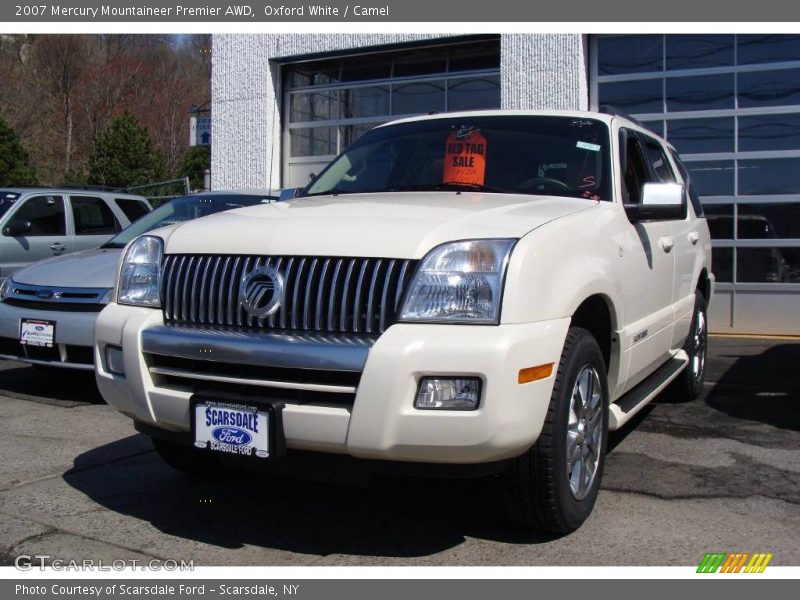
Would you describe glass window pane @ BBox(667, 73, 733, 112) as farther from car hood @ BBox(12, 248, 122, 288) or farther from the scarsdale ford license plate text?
the scarsdale ford license plate text

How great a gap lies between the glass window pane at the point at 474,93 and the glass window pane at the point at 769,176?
12.6 feet

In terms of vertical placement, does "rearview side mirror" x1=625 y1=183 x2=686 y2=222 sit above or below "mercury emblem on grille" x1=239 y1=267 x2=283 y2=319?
above

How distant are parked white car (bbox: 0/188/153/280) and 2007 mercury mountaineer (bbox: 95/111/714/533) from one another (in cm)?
580

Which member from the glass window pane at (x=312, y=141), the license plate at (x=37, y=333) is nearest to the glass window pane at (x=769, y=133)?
the glass window pane at (x=312, y=141)

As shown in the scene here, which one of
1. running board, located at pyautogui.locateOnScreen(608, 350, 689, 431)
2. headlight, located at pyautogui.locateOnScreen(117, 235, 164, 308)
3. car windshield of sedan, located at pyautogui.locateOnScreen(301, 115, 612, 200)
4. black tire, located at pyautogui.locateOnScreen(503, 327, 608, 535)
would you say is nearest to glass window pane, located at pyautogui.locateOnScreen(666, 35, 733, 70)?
running board, located at pyautogui.locateOnScreen(608, 350, 689, 431)

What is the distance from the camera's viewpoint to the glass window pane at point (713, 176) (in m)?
11.0

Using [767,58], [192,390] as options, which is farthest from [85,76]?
[192,390]

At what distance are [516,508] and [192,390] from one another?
1337 millimetres

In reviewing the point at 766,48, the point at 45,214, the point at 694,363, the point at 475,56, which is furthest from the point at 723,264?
the point at 45,214

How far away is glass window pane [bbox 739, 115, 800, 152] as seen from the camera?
10633 millimetres

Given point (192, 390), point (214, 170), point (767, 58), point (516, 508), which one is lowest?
point (516, 508)

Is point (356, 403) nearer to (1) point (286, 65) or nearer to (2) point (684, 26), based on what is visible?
(2) point (684, 26)

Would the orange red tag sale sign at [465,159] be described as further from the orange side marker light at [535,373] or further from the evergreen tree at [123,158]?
the evergreen tree at [123,158]
